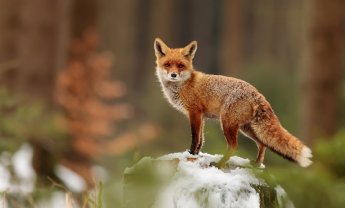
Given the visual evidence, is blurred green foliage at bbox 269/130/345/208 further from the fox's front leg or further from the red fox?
the fox's front leg

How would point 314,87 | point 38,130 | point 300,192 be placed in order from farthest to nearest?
point 314,87, point 38,130, point 300,192

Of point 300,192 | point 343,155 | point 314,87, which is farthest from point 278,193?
point 314,87

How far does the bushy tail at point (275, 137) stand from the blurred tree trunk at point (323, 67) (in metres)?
11.3

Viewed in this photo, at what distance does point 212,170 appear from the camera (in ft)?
15.6

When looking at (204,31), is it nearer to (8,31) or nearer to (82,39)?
(82,39)

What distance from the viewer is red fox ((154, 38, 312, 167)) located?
4598mm

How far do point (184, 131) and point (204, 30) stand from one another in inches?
1198

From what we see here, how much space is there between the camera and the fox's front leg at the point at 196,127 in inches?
190

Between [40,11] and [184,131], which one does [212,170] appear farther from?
[184,131]

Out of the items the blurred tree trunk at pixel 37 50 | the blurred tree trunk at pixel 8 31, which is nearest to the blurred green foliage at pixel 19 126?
the blurred tree trunk at pixel 37 50

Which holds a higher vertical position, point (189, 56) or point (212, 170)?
point (189, 56)

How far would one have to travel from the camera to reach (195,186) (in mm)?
4613

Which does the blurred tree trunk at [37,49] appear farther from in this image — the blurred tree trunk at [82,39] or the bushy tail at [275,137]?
the bushy tail at [275,137]

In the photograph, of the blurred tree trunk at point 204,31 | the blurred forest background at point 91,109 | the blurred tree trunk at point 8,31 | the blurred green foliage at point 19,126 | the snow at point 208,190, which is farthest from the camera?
the blurred tree trunk at point 204,31
